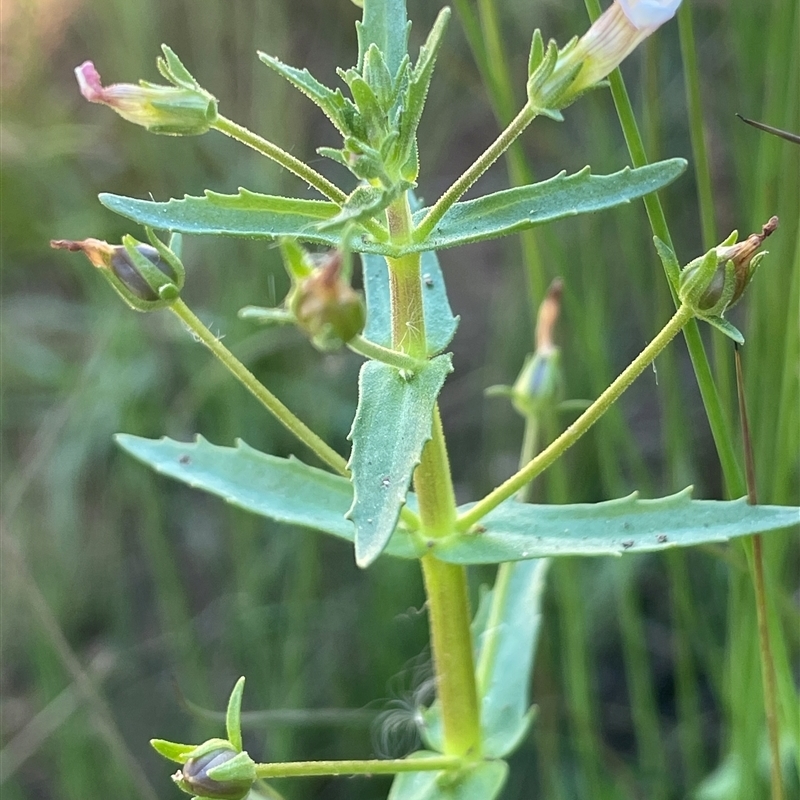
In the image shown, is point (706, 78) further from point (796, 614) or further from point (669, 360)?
point (796, 614)

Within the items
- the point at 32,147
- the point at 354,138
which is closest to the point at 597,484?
the point at 354,138

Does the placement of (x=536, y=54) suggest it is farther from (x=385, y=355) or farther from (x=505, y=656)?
(x=505, y=656)

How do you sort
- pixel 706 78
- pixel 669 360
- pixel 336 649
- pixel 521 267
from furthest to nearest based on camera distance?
1. pixel 706 78
2. pixel 521 267
3. pixel 336 649
4. pixel 669 360

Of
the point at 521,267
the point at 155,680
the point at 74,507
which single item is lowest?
the point at 155,680

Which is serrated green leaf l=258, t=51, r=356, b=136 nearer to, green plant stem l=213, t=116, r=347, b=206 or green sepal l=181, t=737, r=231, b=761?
green plant stem l=213, t=116, r=347, b=206

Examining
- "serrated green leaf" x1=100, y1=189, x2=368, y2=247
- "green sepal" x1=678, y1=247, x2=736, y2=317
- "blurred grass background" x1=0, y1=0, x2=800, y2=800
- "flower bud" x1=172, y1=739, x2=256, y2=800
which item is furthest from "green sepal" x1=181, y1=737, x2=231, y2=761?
"green sepal" x1=678, y1=247, x2=736, y2=317

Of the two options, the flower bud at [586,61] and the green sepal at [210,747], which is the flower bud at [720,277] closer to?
the flower bud at [586,61]
